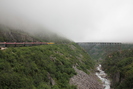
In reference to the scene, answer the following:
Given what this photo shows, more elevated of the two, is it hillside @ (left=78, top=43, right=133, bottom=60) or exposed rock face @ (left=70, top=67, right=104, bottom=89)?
hillside @ (left=78, top=43, right=133, bottom=60)

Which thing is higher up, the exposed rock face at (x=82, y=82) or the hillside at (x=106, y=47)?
the hillside at (x=106, y=47)

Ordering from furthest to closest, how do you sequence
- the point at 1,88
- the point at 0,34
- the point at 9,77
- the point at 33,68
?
1. the point at 0,34
2. the point at 33,68
3. the point at 9,77
4. the point at 1,88

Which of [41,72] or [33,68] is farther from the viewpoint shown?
[41,72]

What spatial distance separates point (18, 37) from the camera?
41.4m

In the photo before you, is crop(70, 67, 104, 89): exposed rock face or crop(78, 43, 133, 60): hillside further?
crop(78, 43, 133, 60): hillside

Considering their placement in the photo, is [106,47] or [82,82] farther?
[106,47]

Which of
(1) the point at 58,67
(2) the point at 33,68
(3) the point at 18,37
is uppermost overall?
(3) the point at 18,37

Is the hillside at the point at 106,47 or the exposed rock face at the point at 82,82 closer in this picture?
the exposed rock face at the point at 82,82

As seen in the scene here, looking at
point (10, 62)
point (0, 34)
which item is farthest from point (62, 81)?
point (0, 34)

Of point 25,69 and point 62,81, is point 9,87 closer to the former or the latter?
point 25,69

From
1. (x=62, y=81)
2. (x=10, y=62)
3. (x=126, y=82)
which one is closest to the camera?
(x=10, y=62)

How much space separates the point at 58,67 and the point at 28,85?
13.1 meters

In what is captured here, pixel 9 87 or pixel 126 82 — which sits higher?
pixel 9 87

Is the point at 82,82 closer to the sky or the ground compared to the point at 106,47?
closer to the ground
